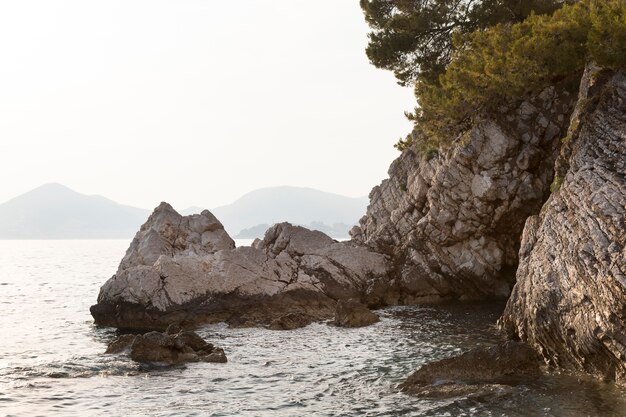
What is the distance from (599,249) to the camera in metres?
19.4

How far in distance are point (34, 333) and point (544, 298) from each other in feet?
96.7

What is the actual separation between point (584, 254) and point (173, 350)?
17.1m

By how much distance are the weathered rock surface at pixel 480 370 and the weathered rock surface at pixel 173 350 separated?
9.31 metres

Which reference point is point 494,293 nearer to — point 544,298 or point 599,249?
point 544,298

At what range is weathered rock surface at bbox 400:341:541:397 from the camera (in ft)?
63.4

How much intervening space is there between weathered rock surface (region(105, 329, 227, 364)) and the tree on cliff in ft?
91.6

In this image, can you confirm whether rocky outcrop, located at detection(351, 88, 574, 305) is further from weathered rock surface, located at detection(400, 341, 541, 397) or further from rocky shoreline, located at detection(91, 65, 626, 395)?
weathered rock surface, located at detection(400, 341, 541, 397)

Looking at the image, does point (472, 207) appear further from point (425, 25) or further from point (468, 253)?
point (425, 25)

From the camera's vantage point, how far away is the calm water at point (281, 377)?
17469 mm

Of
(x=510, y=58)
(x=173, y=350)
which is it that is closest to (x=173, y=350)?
(x=173, y=350)

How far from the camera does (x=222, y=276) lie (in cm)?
3722

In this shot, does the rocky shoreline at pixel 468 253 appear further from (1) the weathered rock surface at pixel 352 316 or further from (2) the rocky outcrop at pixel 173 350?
(2) the rocky outcrop at pixel 173 350

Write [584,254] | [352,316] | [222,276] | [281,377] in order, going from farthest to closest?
[222,276] → [352,316] → [281,377] → [584,254]

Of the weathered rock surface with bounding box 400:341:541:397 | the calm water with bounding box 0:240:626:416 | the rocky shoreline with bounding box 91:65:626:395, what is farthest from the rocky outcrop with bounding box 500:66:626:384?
the weathered rock surface with bounding box 400:341:541:397
